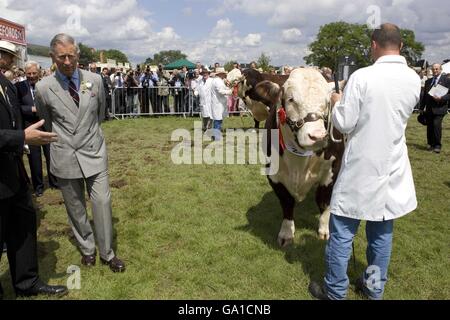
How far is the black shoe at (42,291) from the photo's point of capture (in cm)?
338

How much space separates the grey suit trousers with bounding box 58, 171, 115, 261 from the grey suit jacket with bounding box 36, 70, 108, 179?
5.3 inches

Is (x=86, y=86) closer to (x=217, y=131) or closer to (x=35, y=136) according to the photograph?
(x=35, y=136)

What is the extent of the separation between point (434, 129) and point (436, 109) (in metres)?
0.49

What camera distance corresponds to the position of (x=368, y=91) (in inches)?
106

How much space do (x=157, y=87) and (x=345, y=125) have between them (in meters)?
13.3

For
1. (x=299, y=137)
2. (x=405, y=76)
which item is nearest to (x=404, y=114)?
(x=405, y=76)

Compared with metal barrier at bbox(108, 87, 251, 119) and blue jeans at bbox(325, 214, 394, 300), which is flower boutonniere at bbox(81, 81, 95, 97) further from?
metal barrier at bbox(108, 87, 251, 119)

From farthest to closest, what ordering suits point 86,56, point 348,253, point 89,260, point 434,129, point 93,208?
point 86,56 → point 434,129 → point 89,260 → point 93,208 → point 348,253

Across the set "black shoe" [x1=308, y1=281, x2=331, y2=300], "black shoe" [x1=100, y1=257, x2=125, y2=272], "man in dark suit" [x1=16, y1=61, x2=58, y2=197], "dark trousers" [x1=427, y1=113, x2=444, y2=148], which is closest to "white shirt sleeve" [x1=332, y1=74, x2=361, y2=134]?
"black shoe" [x1=308, y1=281, x2=331, y2=300]

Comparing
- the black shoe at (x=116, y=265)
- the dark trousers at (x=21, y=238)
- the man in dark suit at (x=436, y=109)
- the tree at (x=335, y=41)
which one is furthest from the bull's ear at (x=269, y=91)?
the tree at (x=335, y=41)

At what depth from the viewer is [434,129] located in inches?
361

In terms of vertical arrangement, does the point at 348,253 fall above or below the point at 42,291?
above

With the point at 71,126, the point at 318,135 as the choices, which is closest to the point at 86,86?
the point at 71,126

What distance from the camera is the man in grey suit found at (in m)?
3.52
